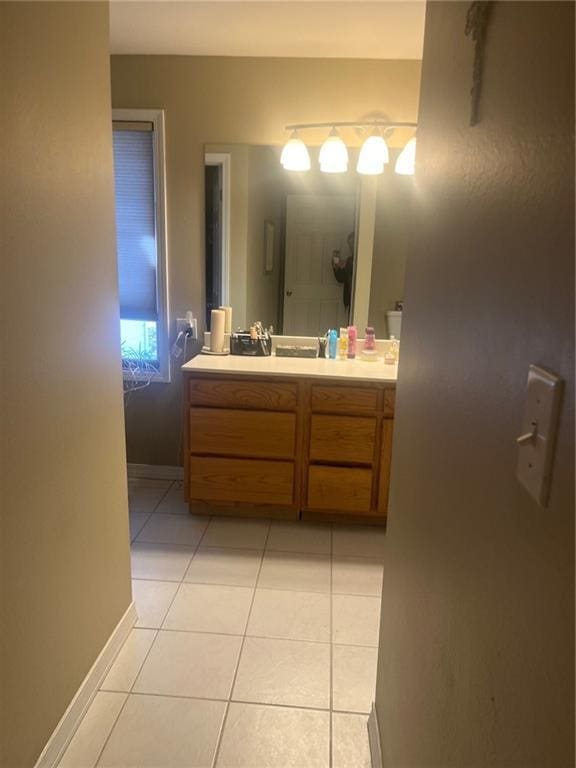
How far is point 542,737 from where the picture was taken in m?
0.52

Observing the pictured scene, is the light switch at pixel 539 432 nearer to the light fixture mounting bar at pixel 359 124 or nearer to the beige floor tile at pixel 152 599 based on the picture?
the beige floor tile at pixel 152 599

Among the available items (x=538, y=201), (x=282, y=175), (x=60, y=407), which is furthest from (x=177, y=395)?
(x=538, y=201)

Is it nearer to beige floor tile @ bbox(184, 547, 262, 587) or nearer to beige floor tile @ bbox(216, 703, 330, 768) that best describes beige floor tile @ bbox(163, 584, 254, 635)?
beige floor tile @ bbox(184, 547, 262, 587)

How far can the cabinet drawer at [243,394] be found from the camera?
260 centimetres

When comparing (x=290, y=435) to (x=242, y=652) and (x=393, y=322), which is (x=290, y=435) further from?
(x=242, y=652)

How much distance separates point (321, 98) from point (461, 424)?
248cm

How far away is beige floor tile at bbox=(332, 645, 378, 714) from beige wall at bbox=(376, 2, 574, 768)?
1.83ft

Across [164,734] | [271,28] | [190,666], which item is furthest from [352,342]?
[164,734]

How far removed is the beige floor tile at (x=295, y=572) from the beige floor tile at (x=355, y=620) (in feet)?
0.39

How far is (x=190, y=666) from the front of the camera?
1.83 meters

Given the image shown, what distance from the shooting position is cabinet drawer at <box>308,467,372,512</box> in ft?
8.70

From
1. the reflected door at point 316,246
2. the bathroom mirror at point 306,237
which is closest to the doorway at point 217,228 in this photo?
the bathroom mirror at point 306,237

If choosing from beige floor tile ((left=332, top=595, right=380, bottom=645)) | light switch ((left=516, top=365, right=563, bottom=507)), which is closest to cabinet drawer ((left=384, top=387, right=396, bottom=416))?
beige floor tile ((left=332, top=595, right=380, bottom=645))

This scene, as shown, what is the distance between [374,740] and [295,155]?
253cm
